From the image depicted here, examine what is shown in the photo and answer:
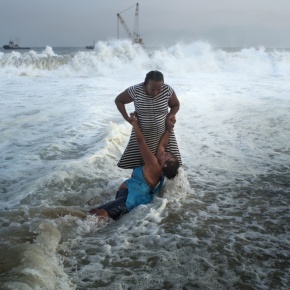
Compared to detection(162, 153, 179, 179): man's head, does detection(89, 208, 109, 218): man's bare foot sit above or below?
below

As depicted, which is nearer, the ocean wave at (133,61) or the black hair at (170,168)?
the black hair at (170,168)

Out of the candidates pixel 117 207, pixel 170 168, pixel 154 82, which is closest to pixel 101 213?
pixel 117 207

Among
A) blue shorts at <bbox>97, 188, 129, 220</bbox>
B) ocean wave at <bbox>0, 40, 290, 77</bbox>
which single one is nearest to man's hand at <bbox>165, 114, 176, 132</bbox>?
blue shorts at <bbox>97, 188, 129, 220</bbox>

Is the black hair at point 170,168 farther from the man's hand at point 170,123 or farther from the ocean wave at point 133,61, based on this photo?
the ocean wave at point 133,61

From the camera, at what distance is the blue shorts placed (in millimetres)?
4375

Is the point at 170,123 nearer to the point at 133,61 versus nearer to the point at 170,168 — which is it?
the point at 170,168

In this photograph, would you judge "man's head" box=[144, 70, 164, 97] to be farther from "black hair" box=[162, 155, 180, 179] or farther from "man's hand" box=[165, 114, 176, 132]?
"black hair" box=[162, 155, 180, 179]

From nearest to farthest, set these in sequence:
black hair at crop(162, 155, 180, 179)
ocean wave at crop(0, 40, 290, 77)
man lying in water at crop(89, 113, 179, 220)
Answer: man lying in water at crop(89, 113, 179, 220) → black hair at crop(162, 155, 180, 179) → ocean wave at crop(0, 40, 290, 77)

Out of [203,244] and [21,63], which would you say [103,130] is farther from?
[21,63]

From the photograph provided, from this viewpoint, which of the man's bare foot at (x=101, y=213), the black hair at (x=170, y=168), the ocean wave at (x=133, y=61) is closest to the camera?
the man's bare foot at (x=101, y=213)

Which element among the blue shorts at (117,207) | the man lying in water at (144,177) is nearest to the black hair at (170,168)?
the man lying in water at (144,177)

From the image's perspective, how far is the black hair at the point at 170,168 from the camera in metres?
4.59

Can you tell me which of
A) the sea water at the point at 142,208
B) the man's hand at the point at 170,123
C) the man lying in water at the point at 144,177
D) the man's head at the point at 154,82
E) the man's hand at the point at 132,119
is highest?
the man's head at the point at 154,82

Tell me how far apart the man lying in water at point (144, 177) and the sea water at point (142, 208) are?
127 mm
